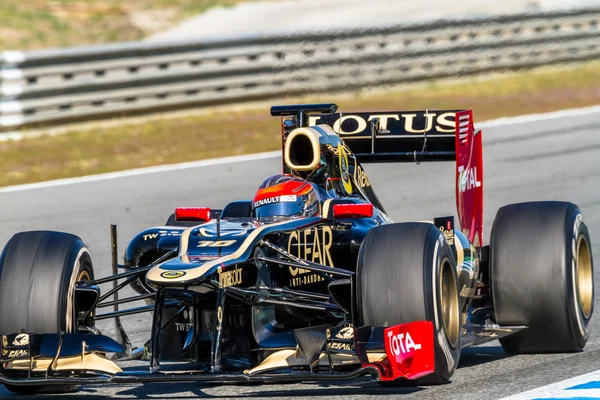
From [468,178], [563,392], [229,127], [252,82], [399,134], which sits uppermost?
[252,82]

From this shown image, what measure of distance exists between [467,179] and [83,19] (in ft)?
95.8

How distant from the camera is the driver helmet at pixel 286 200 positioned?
6.97 m

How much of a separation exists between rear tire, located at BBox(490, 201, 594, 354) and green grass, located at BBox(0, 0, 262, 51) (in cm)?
2508

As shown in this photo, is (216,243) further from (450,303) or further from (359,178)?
(359,178)

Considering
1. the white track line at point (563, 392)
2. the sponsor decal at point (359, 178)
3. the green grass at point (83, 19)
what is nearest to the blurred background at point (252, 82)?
the sponsor decal at point (359, 178)

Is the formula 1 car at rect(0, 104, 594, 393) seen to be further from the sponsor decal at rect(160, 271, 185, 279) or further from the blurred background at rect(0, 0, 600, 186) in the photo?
the blurred background at rect(0, 0, 600, 186)

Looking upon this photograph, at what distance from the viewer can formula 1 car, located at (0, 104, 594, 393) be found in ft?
A: 19.0

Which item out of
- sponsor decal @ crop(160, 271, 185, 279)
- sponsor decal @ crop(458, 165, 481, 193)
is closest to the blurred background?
sponsor decal @ crop(458, 165, 481, 193)

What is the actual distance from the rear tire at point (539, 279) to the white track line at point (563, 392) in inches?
27.7

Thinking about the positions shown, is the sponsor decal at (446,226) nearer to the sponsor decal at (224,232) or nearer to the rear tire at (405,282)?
the rear tire at (405,282)

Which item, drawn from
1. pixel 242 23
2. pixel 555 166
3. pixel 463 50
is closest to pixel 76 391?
pixel 555 166

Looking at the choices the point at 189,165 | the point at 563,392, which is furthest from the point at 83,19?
the point at 563,392

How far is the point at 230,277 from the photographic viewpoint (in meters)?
6.02

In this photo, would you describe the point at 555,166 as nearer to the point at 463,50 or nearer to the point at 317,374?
the point at 463,50
